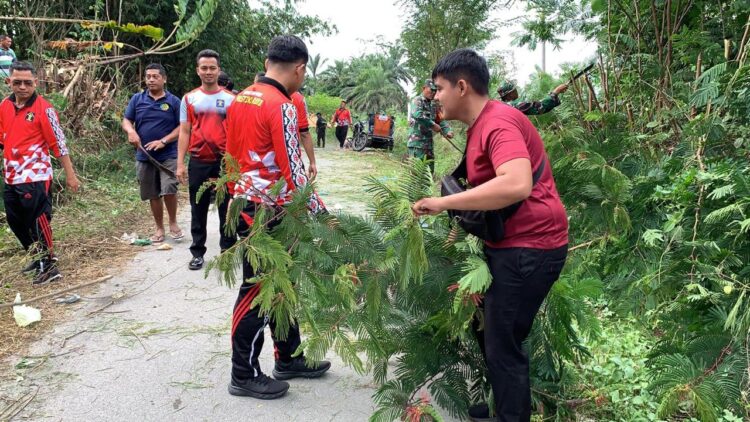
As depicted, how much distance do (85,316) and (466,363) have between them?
10.3 feet

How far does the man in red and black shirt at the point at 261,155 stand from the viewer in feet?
10.2

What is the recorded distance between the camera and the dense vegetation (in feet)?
8.45

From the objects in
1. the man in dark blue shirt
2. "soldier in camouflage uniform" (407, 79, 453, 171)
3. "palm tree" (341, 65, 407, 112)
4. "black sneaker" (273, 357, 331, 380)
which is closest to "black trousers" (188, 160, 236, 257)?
the man in dark blue shirt

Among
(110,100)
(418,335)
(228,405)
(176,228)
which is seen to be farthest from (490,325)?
(110,100)

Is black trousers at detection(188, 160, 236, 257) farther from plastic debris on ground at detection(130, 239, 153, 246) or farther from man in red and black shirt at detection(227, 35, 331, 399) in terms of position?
man in red and black shirt at detection(227, 35, 331, 399)

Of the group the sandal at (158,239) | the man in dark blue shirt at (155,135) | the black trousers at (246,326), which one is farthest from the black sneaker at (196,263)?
the black trousers at (246,326)

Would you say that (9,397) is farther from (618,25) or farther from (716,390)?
(618,25)

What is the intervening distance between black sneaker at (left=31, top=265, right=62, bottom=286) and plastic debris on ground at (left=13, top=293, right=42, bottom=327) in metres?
0.75

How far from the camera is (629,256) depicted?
3600 mm

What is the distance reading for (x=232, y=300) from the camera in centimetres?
495

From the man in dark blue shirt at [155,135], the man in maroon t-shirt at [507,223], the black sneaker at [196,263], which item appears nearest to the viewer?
the man in maroon t-shirt at [507,223]

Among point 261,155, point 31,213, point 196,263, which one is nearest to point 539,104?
point 261,155

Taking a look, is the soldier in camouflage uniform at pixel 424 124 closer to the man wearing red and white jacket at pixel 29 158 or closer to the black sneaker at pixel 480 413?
the man wearing red and white jacket at pixel 29 158

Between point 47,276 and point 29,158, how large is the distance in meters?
1.07
